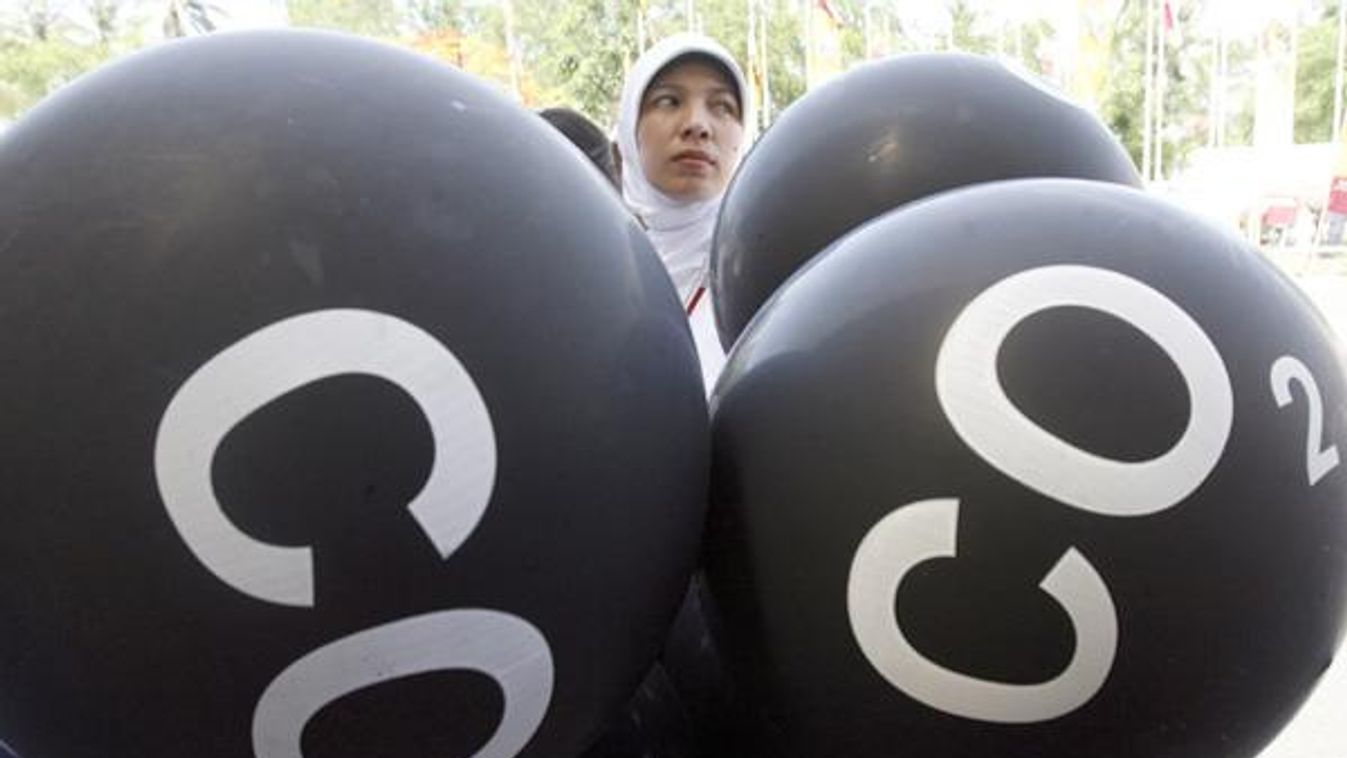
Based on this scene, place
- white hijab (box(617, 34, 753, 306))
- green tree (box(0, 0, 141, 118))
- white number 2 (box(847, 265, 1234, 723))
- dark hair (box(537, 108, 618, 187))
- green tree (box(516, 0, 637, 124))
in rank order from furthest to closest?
green tree (box(516, 0, 637, 124)) → green tree (box(0, 0, 141, 118)) → dark hair (box(537, 108, 618, 187)) → white hijab (box(617, 34, 753, 306)) → white number 2 (box(847, 265, 1234, 723))

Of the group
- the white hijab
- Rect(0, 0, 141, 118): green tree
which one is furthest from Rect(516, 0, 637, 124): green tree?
the white hijab

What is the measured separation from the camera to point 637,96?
8.68 ft

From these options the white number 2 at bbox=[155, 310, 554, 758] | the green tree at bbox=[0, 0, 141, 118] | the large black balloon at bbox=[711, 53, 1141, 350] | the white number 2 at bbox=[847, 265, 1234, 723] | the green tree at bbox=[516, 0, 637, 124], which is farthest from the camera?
the green tree at bbox=[516, 0, 637, 124]

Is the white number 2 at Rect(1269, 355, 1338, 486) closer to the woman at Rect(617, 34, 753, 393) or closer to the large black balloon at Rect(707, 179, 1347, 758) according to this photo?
the large black balloon at Rect(707, 179, 1347, 758)

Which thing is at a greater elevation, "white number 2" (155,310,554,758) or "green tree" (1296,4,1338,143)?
"white number 2" (155,310,554,758)

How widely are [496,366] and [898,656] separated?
0.43 metres

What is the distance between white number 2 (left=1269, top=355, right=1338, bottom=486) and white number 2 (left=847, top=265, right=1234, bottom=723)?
0.07 metres

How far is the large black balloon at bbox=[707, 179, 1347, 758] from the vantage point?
0.99m

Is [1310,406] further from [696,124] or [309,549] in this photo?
[696,124]

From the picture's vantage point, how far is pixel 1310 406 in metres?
1.08

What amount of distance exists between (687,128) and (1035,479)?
1766mm

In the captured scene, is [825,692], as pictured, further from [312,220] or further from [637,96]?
[637,96]

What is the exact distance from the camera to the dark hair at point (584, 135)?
308 centimetres

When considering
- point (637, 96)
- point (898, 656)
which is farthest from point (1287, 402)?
point (637, 96)
